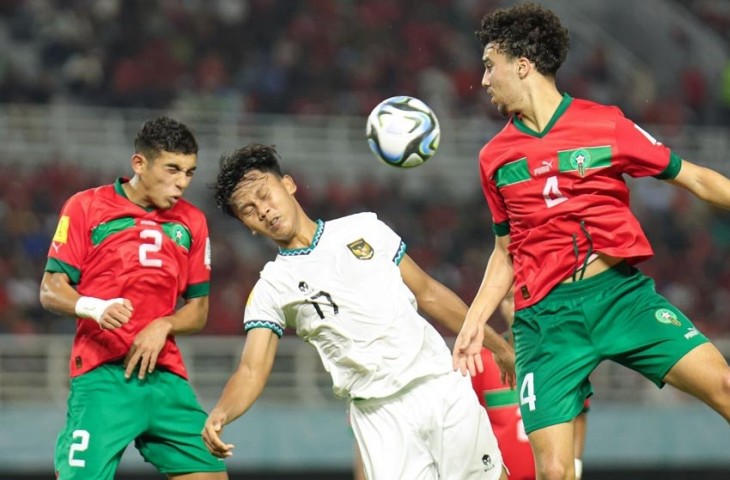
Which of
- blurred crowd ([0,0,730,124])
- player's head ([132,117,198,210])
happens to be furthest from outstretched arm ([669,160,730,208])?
blurred crowd ([0,0,730,124])

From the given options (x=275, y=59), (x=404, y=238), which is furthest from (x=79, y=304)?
(x=275, y=59)

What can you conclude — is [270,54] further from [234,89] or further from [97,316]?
[97,316]

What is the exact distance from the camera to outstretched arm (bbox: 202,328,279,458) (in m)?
5.55

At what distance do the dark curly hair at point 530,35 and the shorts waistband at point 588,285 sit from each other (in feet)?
2.87

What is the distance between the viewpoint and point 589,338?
5.55 metres

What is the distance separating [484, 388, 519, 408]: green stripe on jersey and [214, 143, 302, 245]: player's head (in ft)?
5.26

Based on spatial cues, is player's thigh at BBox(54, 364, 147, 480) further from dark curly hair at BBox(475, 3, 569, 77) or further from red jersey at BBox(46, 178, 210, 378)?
dark curly hair at BBox(475, 3, 569, 77)

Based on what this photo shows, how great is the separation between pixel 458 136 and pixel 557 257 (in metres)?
12.0

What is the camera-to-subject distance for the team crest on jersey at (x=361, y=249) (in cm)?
609

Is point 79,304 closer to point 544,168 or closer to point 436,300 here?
point 436,300

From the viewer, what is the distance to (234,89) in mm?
18141

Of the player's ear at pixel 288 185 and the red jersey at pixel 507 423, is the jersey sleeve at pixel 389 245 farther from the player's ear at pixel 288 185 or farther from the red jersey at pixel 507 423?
the red jersey at pixel 507 423

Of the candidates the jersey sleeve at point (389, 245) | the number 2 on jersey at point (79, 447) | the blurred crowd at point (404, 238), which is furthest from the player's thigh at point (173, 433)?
the blurred crowd at point (404, 238)

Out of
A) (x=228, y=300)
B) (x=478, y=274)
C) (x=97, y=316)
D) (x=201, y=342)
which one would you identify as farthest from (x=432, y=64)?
(x=97, y=316)
